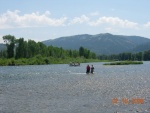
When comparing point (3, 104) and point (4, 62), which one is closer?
point (3, 104)

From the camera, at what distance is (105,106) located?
3111cm

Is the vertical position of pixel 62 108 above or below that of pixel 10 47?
below

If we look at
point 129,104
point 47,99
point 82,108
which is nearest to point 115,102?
point 129,104

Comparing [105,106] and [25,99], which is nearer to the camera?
[105,106]

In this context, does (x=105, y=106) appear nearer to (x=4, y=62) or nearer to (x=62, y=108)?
(x=62, y=108)

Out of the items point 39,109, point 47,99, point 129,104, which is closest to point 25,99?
point 47,99

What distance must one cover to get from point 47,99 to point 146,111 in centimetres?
1368

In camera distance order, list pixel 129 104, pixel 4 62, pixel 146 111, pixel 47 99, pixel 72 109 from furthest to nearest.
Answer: pixel 4 62
pixel 47 99
pixel 129 104
pixel 72 109
pixel 146 111

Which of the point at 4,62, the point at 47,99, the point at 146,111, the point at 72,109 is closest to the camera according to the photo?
the point at 146,111

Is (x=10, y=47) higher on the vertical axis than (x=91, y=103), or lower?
higher

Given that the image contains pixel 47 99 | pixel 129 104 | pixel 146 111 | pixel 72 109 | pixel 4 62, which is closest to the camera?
pixel 146 111

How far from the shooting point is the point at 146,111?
91.5 feet

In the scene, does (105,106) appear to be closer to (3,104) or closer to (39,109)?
(39,109)

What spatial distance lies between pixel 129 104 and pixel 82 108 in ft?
18.3
